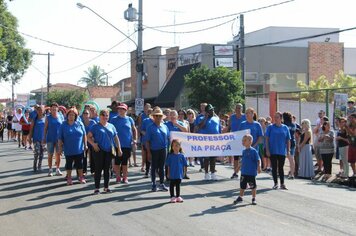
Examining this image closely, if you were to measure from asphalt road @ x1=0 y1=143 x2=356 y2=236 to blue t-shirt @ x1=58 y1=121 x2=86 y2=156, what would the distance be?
82 cm

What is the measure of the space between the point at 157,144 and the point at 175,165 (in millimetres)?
1104

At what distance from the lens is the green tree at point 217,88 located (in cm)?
2562

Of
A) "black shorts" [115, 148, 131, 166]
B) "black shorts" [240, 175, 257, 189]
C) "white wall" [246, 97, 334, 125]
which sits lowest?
"black shorts" [240, 175, 257, 189]

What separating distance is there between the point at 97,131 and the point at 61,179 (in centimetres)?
278

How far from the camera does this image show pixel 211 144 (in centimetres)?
1341

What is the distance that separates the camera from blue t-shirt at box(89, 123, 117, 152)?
1112 centimetres

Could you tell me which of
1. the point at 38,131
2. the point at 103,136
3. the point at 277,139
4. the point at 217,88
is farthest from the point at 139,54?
the point at 103,136

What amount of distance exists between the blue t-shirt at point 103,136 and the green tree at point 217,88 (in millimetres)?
14694

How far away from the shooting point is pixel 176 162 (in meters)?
10.3

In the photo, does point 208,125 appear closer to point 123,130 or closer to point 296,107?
point 123,130

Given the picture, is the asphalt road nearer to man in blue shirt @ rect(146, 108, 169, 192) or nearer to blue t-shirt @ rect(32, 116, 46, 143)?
man in blue shirt @ rect(146, 108, 169, 192)

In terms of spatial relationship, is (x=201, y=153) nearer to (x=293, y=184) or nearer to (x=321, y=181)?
(x=293, y=184)

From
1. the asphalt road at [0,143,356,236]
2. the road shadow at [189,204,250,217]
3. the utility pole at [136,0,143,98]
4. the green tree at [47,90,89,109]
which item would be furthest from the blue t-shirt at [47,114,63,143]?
the green tree at [47,90,89,109]

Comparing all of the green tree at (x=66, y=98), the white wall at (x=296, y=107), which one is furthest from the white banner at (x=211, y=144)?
the green tree at (x=66, y=98)
